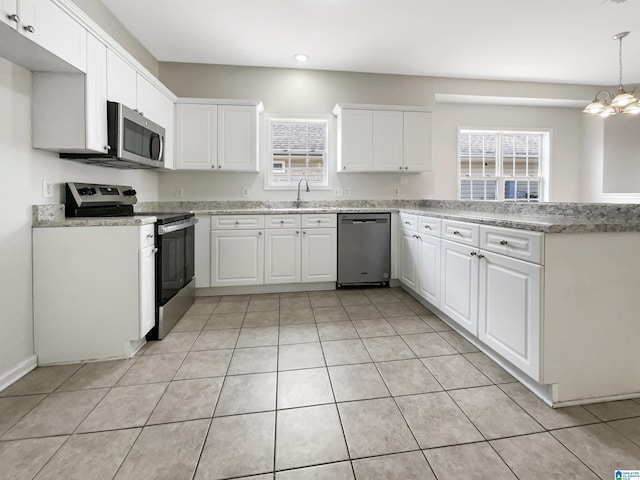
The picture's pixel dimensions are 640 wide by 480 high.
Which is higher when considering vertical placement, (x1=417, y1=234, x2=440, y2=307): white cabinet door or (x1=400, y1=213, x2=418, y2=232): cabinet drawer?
(x1=400, y1=213, x2=418, y2=232): cabinet drawer

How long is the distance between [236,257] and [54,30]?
2.23m

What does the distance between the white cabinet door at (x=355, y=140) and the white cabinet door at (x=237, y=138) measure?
1.04 metres

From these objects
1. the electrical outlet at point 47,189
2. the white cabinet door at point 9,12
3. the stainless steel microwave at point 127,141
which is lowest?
the electrical outlet at point 47,189

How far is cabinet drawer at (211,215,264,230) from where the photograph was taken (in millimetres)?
3395

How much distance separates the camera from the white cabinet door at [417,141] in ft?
13.0

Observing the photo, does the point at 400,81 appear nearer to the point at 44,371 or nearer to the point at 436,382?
the point at 436,382

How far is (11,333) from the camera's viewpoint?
1788mm

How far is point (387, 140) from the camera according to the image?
3938 millimetres

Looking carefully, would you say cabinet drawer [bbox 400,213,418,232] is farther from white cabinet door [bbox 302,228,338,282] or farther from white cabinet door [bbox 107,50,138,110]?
white cabinet door [bbox 107,50,138,110]

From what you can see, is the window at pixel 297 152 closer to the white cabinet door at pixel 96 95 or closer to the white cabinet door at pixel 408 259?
the white cabinet door at pixel 408 259

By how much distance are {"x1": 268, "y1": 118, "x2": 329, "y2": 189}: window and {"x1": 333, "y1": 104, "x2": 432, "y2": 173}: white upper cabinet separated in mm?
326

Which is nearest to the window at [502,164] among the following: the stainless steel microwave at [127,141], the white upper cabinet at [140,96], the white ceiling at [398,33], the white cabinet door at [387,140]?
the white ceiling at [398,33]

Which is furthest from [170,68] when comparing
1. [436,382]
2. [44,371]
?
[436,382]

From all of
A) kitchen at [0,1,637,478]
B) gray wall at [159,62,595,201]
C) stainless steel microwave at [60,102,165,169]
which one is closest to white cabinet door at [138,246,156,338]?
kitchen at [0,1,637,478]
